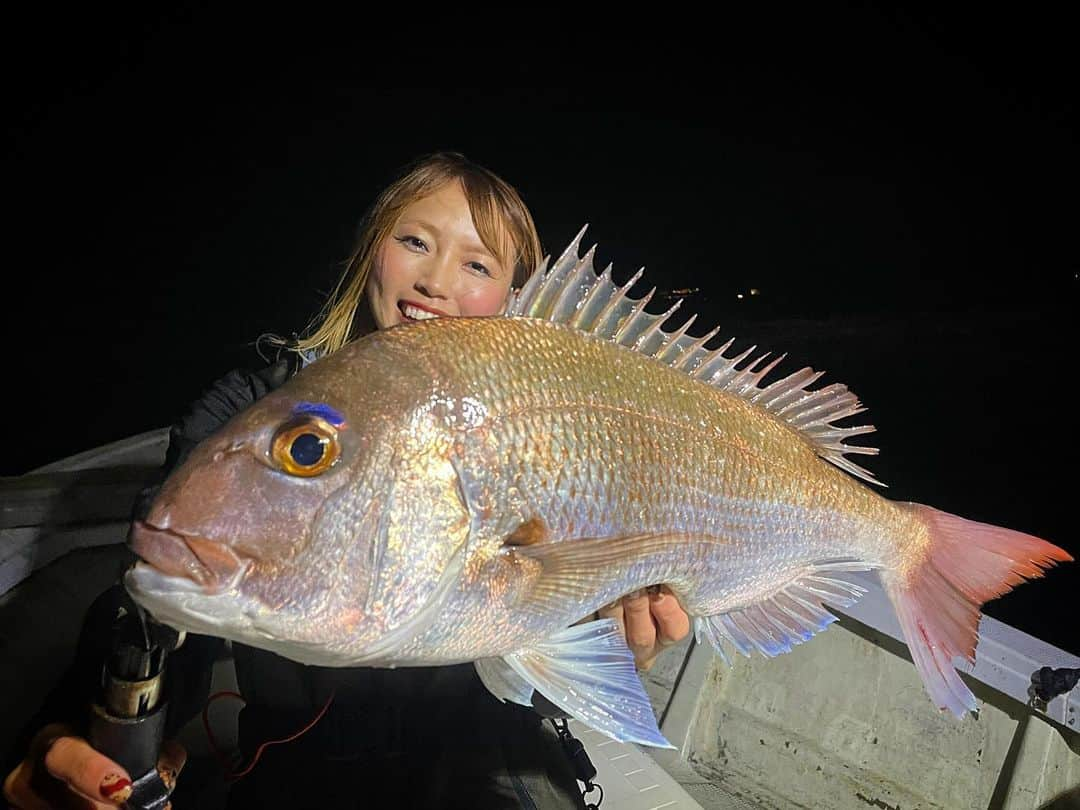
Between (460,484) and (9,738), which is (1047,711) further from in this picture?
(9,738)

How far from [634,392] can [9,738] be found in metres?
2.91

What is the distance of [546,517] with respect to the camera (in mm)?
1189

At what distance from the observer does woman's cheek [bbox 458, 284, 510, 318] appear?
2.11 m

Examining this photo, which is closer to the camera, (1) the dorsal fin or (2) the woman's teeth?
(1) the dorsal fin

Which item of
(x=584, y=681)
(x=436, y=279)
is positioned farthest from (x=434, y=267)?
(x=584, y=681)

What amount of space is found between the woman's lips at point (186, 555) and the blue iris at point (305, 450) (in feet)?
0.57

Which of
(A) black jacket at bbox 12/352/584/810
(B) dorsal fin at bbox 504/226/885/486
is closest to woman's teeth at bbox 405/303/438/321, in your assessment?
(A) black jacket at bbox 12/352/584/810

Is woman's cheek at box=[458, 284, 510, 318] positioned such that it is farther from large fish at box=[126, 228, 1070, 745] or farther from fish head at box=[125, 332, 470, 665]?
fish head at box=[125, 332, 470, 665]

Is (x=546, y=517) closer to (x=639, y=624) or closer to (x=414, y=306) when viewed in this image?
(x=639, y=624)

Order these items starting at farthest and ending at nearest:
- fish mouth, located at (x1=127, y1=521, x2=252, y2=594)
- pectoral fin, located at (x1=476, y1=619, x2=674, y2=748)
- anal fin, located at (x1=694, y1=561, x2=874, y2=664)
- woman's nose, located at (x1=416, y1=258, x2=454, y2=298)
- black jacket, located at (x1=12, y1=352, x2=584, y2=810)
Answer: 1. woman's nose, located at (x1=416, y1=258, x2=454, y2=298)
2. black jacket, located at (x1=12, y1=352, x2=584, y2=810)
3. anal fin, located at (x1=694, y1=561, x2=874, y2=664)
4. pectoral fin, located at (x1=476, y1=619, x2=674, y2=748)
5. fish mouth, located at (x1=127, y1=521, x2=252, y2=594)

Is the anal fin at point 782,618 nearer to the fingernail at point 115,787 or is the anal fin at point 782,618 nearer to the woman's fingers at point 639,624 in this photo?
the woman's fingers at point 639,624

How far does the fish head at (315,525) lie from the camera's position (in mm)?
937

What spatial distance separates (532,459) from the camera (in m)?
1.19

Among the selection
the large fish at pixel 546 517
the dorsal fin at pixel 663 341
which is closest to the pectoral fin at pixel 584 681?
the large fish at pixel 546 517
